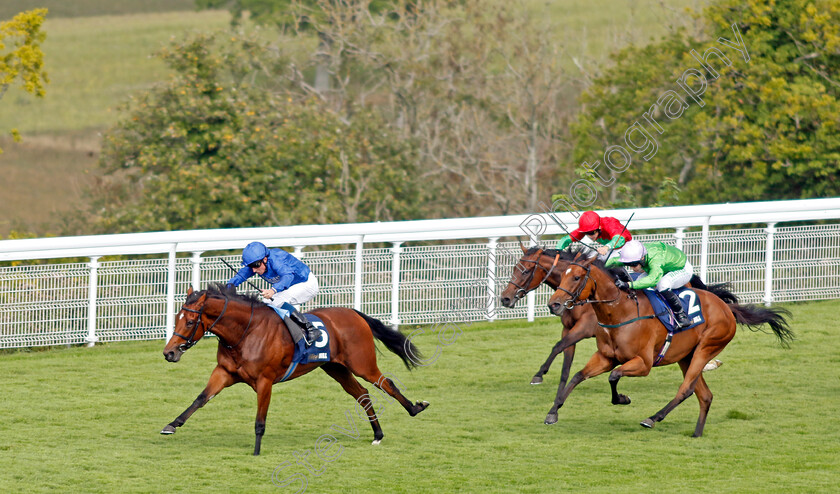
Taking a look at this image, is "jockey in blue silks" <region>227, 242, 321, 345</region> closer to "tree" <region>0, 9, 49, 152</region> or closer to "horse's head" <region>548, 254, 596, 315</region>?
"horse's head" <region>548, 254, 596, 315</region>

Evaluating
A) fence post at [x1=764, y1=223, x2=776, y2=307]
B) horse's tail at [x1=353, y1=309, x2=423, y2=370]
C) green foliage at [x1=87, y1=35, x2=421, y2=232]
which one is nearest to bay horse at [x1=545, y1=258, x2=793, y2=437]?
horse's tail at [x1=353, y1=309, x2=423, y2=370]

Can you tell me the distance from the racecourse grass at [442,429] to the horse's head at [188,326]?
0.57m

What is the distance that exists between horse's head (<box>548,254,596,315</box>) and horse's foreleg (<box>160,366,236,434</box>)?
1846 mm

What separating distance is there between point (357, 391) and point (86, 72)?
33.3 m

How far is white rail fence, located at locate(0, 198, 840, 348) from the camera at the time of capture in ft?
28.9

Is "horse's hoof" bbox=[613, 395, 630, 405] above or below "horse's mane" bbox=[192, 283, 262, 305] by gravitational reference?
below

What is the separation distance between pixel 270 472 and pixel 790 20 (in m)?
11.4

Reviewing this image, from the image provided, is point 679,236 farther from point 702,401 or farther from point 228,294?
point 228,294

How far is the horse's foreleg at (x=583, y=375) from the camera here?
273 inches

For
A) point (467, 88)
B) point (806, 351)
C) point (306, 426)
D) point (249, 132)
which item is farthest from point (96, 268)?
point (467, 88)

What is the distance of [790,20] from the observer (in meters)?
15.2

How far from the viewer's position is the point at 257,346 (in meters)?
6.50

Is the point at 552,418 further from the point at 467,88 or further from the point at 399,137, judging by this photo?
the point at 467,88

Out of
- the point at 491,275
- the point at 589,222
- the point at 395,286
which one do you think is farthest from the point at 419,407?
the point at 491,275
